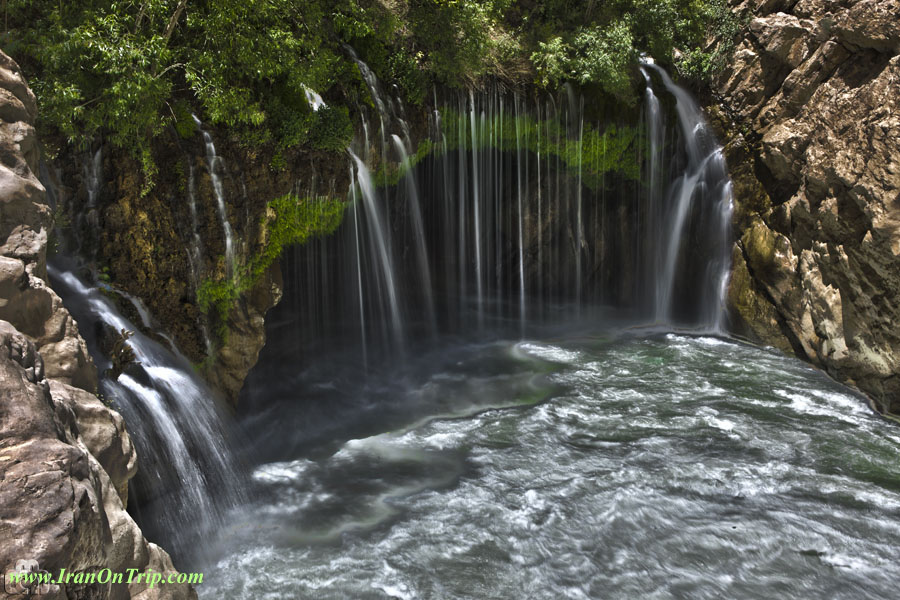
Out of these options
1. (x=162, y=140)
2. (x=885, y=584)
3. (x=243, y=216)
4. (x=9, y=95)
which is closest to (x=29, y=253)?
(x=9, y=95)

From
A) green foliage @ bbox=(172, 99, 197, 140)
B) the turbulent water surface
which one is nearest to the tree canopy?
green foliage @ bbox=(172, 99, 197, 140)

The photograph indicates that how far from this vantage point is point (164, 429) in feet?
24.6

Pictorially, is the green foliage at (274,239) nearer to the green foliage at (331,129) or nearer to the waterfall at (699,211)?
the green foliage at (331,129)

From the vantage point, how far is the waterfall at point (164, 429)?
7078mm

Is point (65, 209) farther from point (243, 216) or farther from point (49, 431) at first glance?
point (49, 431)

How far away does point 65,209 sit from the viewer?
8.26 metres

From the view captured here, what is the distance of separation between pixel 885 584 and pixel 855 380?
18.5 feet

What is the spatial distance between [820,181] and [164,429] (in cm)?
1165

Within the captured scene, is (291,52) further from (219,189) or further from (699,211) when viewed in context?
(699,211)

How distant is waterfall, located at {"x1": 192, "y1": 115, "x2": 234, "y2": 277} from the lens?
373 inches

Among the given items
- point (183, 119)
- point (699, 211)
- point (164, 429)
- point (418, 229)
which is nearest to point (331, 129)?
point (183, 119)

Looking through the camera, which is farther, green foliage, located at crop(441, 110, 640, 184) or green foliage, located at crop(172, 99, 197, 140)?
green foliage, located at crop(441, 110, 640, 184)

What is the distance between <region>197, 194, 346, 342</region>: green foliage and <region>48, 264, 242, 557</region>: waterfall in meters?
1.07

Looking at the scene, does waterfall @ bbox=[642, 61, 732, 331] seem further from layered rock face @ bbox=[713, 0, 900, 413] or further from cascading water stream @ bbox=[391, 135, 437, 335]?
cascading water stream @ bbox=[391, 135, 437, 335]
